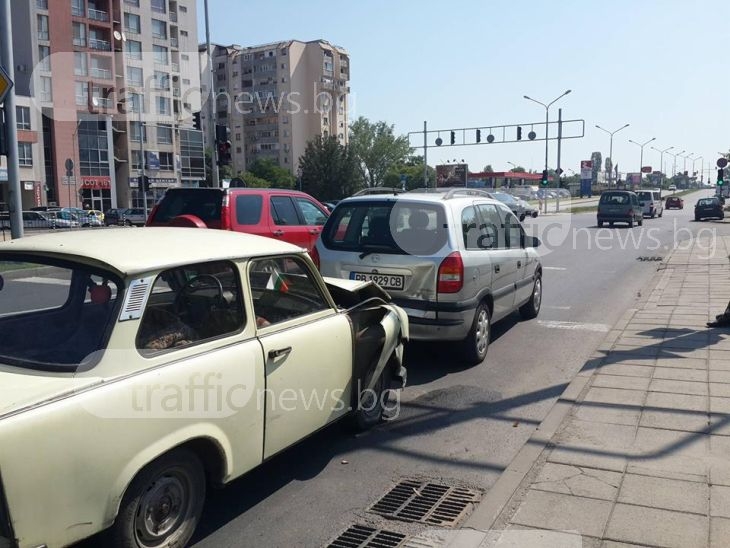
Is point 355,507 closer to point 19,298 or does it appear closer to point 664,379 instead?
point 19,298

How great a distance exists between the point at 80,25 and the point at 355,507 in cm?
6990

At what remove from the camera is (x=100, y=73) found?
6394 cm

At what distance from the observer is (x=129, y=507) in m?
2.99

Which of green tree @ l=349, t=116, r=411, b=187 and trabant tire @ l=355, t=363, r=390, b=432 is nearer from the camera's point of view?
trabant tire @ l=355, t=363, r=390, b=432

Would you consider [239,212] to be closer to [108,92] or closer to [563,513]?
[563,513]

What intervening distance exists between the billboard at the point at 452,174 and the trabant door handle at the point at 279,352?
6999 centimetres

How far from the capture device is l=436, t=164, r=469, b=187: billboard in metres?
73.4

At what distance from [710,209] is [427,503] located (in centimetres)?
4304

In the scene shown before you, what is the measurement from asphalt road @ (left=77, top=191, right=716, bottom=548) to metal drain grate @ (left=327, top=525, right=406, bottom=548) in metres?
0.06

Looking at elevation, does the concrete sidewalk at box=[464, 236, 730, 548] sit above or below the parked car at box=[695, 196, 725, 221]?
below

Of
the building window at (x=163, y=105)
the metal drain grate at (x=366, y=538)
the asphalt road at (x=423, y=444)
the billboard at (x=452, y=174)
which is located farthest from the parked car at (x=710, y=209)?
the building window at (x=163, y=105)

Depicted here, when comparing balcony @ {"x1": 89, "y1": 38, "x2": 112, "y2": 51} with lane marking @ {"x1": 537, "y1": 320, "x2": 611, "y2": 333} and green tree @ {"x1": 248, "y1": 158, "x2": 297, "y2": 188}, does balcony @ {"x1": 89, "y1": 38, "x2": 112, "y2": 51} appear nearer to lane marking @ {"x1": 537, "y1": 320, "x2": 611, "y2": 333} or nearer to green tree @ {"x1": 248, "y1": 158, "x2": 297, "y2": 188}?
green tree @ {"x1": 248, "y1": 158, "x2": 297, "y2": 188}

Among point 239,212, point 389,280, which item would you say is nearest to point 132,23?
point 239,212

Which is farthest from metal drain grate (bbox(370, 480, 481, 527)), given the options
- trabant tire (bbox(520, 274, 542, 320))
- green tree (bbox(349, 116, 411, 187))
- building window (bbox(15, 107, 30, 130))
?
green tree (bbox(349, 116, 411, 187))
